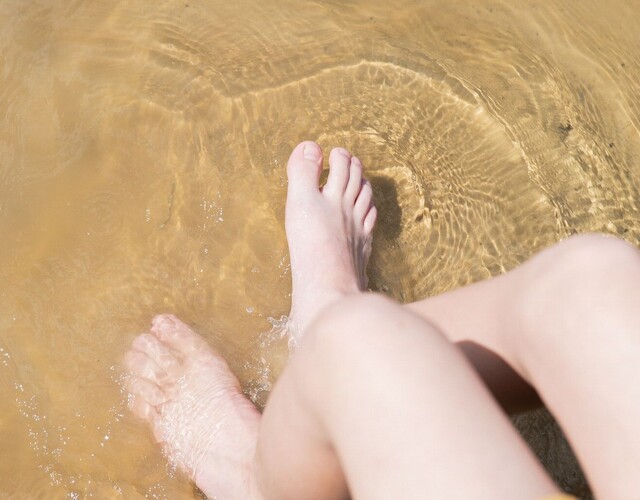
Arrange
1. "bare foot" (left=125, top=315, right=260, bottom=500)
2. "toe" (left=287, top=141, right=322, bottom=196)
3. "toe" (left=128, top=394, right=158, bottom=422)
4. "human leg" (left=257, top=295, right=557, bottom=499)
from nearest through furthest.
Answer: "human leg" (left=257, top=295, right=557, bottom=499) → "bare foot" (left=125, top=315, right=260, bottom=500) → "toe" (left=128, top=394, right=158, bottom=422) → "toe" (left=287, top=141, right=322, bottom=196)

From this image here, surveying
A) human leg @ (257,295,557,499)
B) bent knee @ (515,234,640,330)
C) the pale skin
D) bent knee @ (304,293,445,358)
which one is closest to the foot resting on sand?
the pale skin

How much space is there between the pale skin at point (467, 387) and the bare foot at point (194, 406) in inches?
15.1

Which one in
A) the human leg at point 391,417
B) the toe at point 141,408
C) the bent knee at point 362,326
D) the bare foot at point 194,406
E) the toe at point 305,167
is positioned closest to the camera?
the human leg at point 391,417

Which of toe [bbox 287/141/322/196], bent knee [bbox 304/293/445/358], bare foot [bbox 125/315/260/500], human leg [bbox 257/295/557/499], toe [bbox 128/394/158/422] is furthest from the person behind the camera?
toe [bbox 287/141/322/196]

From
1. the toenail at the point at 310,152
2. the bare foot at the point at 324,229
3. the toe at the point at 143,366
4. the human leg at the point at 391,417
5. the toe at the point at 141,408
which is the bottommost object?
the toe at the point at 141,408

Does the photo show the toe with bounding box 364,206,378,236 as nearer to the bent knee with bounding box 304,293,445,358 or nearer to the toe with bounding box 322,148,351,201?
the toe with bounding box 322,148,351,201

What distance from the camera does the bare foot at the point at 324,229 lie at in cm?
209

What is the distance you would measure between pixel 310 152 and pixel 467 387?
1298mm

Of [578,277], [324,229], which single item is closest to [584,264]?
[578,277]

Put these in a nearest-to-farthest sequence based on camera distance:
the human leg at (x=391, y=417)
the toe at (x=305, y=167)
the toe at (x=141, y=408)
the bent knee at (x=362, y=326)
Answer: the human leg at (x=391, y=417) → the bent knee at (x=362, y=326) → the toe at (x=141, y=408) → the toe at (x=305, y=167)

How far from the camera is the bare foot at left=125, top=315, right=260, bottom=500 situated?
1875 mm

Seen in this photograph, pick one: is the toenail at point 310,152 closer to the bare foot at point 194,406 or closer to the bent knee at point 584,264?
the bare foot at point 194,406

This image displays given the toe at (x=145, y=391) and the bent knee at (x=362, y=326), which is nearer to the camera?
the bent knee at (x=362, y=326)

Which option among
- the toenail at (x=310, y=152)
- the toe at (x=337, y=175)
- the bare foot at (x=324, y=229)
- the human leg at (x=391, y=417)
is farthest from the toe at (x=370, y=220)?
the human leg at (x=391, y=417)
